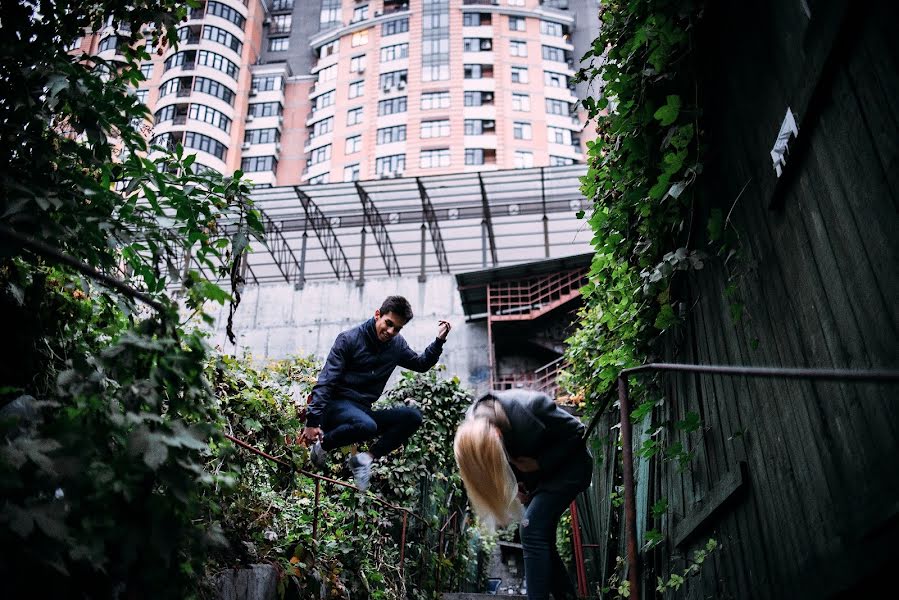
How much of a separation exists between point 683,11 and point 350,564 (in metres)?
4.75

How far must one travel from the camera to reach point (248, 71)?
153 ft

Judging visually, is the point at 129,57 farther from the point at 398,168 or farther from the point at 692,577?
the point at 398,168

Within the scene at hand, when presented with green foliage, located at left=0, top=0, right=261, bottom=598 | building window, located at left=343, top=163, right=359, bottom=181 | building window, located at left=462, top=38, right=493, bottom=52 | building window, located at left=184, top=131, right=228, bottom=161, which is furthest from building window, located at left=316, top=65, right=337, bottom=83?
green foliage, located at left=0, top=0, right=261, bottom=598

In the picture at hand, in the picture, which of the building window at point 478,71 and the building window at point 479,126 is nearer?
the building window at point 479,126

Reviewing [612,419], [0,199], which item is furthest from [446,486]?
[0,199]

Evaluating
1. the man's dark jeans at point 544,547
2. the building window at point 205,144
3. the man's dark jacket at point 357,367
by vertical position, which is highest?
the building window at point 205,144

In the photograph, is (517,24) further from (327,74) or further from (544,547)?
(544,547)

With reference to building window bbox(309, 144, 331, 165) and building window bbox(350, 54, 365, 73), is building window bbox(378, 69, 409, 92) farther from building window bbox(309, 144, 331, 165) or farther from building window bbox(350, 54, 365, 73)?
building window bbox(309, 144, 331, 165)

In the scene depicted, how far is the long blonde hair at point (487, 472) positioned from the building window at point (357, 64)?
4465cm

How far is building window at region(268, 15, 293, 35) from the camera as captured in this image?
50312 millimetres

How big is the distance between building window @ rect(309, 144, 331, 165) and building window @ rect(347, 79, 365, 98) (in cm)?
397

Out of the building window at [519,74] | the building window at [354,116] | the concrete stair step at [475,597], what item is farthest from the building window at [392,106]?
the concrete stair step at [475,597]

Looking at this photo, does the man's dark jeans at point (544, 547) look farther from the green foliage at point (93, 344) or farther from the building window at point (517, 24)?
the building window at point (517, 24)

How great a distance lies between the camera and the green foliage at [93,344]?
6.05 ft
